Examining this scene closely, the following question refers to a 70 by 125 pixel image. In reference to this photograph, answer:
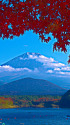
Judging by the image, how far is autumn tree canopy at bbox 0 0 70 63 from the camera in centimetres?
770

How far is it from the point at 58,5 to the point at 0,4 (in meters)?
2.66

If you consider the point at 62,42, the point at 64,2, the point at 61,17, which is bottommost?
the point at 62,42

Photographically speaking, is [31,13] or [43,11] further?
[31,13]

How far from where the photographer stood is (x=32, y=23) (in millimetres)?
9102

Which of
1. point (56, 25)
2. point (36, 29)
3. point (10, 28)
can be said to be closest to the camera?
point (56, 25)

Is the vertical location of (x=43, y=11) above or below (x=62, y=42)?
above

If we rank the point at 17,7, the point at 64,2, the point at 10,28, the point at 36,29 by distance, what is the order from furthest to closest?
the point at 10,28 < the point at 36,29 < the point at 17,7 < the point at 64,2

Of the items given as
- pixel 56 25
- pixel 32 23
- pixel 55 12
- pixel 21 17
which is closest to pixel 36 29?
pixel 32 23

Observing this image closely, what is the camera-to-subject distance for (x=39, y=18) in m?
8.50

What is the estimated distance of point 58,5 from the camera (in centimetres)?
784

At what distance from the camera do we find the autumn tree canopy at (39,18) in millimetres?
7705

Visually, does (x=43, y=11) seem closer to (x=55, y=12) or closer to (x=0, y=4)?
(x=55, y=12)

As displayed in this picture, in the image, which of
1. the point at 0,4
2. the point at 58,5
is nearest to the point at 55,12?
the point at 58,5

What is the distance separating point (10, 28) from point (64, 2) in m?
3.24
